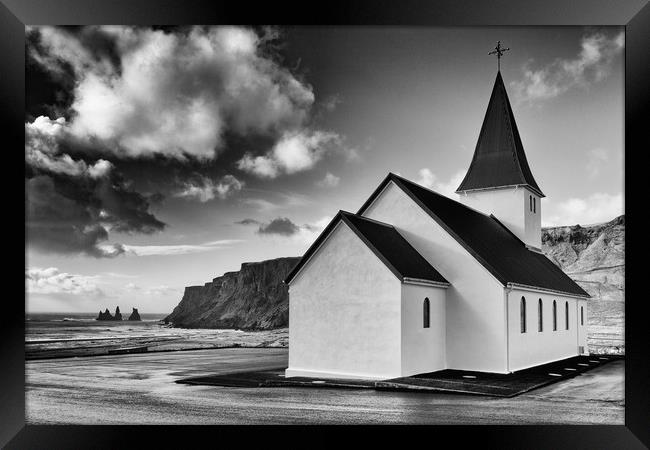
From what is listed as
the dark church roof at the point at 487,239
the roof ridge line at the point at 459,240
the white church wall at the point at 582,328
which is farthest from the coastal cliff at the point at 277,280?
the roof ridge line at the point at 459,240

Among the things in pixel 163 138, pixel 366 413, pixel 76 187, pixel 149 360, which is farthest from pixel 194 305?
pixel 366 413

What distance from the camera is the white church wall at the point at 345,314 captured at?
1767 cm

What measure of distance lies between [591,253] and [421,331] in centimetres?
5710

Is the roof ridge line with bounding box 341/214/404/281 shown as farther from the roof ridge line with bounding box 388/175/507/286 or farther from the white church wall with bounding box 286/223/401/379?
the roof ridge line with bounding box 388/175/507/286

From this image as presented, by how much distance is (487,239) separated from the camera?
74.0ft

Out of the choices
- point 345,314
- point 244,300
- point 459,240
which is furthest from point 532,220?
point 244,300

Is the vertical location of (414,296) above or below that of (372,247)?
below

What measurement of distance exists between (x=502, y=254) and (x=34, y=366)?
1465 centimetres

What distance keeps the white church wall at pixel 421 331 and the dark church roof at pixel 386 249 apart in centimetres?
37

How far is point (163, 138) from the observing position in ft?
124

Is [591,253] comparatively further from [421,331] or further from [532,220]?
[421,331]

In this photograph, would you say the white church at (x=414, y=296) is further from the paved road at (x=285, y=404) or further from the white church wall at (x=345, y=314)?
the paved road at (x=285, y=404)

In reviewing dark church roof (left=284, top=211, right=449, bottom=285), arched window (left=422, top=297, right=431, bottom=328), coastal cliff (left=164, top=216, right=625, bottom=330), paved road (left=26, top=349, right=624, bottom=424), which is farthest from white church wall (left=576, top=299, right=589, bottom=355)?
coastal cliff (left=164, top=216, right=625, bottom=330)

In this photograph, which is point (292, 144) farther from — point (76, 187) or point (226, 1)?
point (226, 1)
